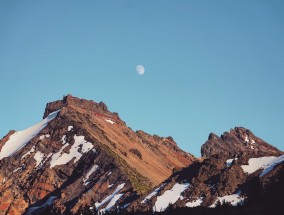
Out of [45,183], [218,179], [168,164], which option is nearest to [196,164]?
[218,179]

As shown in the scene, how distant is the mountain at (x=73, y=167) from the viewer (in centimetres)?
11438

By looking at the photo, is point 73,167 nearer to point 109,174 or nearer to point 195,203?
point 109,174

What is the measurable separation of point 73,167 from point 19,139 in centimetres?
4635

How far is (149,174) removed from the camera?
13875 centimetres

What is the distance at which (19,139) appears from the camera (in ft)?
568

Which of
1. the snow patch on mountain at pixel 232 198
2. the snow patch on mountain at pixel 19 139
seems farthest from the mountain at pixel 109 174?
the snow patch on mountain at pixel 19 139

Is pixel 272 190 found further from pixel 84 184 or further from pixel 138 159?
pixel 138 159

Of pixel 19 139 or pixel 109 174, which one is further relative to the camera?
pixel 19 139

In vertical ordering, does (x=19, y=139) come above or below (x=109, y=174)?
above

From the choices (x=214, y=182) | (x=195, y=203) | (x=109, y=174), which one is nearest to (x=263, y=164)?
(x=214, y=182)

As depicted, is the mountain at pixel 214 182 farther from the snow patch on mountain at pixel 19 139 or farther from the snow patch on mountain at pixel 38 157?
the snow patch on mountain at pixel 19 139

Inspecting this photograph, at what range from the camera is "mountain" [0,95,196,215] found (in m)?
114

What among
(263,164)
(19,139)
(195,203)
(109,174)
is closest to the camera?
(195,203)

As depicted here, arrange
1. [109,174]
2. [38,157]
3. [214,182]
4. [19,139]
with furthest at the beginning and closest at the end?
[19,139], [38,157], [109,174], [214,182]
